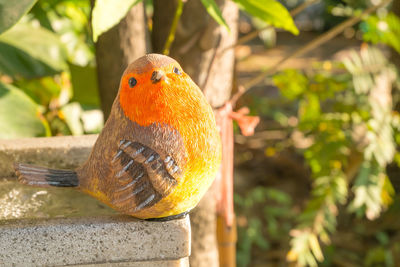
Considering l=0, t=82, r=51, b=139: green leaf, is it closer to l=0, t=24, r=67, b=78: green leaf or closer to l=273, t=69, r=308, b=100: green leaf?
l=0, t=24, r=67, b=78: green leaf

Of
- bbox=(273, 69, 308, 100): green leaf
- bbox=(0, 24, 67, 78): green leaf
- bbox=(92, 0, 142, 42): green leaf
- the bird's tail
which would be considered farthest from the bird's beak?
bbox=(273, 69, 308, 100): green leaf

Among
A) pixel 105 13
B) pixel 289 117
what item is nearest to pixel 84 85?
pixel 105 13

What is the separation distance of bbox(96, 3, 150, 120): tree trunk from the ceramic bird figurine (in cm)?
38

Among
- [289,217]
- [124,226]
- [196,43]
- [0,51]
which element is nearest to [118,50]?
[196,43]

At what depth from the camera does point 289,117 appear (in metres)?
2.80

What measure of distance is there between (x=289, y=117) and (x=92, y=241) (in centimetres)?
219

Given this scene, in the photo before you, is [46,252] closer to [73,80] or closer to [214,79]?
[214,79]

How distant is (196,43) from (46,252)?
593 millimetres

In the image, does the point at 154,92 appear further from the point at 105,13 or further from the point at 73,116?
the point at 73,116

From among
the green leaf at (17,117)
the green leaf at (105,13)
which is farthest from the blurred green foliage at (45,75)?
the green leaf at (105,13)

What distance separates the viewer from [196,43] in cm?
114

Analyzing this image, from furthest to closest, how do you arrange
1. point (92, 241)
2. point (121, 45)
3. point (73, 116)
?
point (73, 116) < point (121, 45) < point (92, 241)

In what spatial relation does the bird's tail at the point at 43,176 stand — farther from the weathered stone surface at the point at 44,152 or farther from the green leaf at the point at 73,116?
the green leaf at the point at 73,116

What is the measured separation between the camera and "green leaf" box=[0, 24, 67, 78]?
1.35 m
